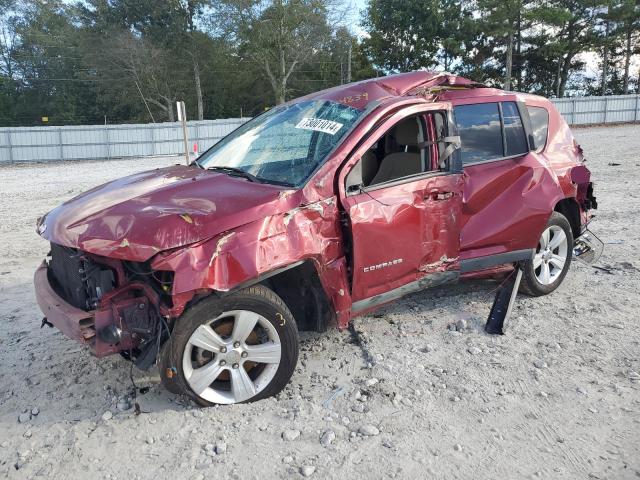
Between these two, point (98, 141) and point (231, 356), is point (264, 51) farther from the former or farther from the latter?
point (231, 356)

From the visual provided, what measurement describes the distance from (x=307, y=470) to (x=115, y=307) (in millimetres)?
1387

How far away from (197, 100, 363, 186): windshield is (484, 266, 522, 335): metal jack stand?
195cm

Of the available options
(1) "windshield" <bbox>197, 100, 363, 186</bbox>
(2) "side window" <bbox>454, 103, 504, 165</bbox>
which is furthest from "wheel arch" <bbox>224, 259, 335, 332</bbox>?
(2) "side window" <bbox>454, 103, 504, 165</bbox>

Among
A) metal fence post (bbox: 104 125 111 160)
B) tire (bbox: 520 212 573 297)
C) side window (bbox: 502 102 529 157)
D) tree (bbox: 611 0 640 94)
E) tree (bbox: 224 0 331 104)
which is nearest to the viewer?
side window (bbox: 502 102 529 157)

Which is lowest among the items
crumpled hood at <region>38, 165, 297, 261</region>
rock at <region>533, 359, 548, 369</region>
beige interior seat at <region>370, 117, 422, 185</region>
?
rock at <region>533, 359, 548, 369</region>

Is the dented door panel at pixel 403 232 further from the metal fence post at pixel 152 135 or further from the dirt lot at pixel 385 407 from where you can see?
the metal fence post at pixel 152 135

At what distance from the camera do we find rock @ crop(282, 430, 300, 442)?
2.95 meters

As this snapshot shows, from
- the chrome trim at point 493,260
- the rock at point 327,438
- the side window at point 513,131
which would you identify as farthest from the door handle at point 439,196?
the rock at point 327,438

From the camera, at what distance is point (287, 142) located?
3.96 m

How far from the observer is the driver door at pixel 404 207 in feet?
11.6

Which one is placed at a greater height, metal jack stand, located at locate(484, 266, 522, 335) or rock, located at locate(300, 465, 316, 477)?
metal jack stand, located at locate(484, 266, 522, 335)

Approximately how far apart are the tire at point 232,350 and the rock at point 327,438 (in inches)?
18.6

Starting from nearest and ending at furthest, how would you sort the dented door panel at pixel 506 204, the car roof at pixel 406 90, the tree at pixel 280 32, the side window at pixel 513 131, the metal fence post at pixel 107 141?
the car roof at pixel 406 90, the dented door panel at pixel 506 204, the side window at pixel 513 131, the metal fence post at pixel 107 141, the tree at pixel 280 32

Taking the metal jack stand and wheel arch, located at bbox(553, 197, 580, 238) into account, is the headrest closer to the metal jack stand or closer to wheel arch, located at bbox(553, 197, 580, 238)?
the metal jack stand
